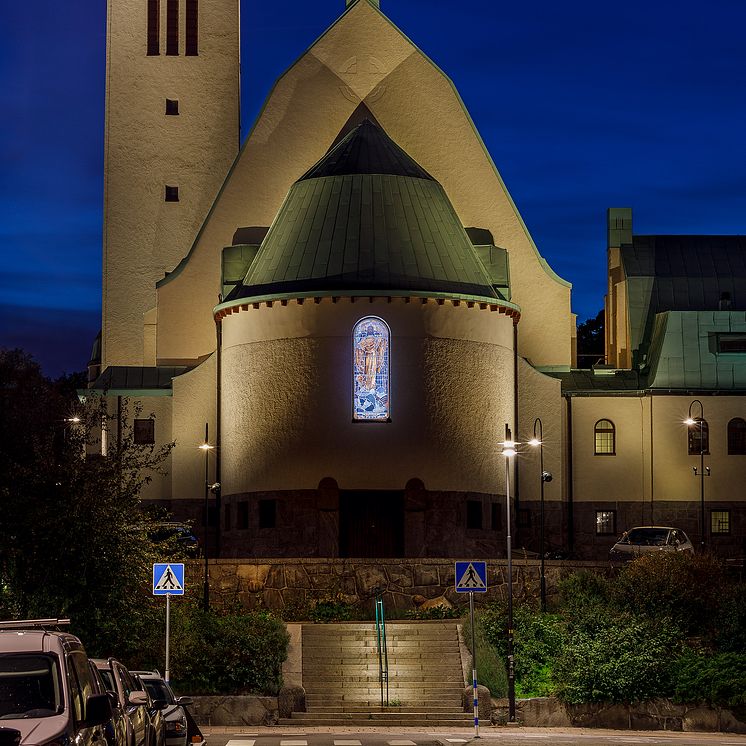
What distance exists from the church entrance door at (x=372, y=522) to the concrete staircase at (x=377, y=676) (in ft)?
30.2

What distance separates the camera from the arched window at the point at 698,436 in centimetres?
5694

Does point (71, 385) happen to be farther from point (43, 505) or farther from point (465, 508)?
point (43, 505)

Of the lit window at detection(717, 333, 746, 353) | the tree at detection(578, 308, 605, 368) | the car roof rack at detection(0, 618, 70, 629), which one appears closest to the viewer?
the car roof rack at detection(0, 618, 70, 629)

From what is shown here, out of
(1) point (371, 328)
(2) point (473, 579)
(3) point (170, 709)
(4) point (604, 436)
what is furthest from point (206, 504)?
(3) point (170, 709)

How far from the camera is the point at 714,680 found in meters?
34.3

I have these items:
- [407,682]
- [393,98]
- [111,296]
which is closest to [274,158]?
[393,98]

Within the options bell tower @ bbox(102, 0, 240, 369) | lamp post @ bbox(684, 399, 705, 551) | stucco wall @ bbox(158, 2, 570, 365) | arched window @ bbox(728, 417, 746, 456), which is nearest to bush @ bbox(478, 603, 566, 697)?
lamp post @ bbox(684, 399, 705, 551)

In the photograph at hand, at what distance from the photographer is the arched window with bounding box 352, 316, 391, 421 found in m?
52.1

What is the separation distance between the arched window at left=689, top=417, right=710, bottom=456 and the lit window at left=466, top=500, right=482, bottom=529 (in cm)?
908

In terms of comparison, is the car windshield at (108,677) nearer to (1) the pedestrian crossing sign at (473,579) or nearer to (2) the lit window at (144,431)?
(1) the pedestrian crossing sign at (473,579)

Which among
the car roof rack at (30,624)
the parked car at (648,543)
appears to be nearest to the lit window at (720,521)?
the parked car at (648,543)

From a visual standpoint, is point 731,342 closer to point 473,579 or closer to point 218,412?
point 218,412

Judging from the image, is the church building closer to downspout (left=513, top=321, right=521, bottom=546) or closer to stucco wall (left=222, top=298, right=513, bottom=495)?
stucco wall (left=222, top=298, right=513, bottom=495)

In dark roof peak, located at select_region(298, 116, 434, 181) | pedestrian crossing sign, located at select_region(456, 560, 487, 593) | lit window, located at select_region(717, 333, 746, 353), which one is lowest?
pedestrian crossing sign, located at select_region(456, 560, 487, 593)
